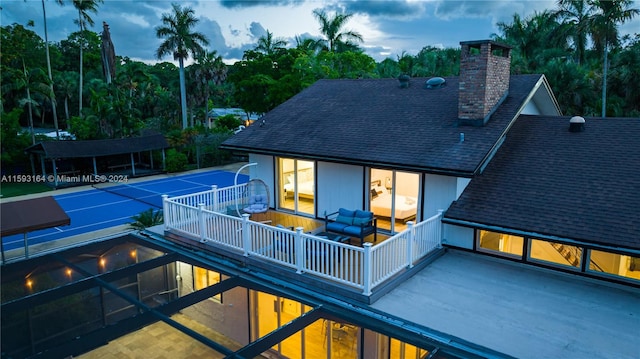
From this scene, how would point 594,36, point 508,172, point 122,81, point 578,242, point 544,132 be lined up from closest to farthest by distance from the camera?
point 578,242 → point 508,172 → point 544,132 → point 594,36 → point 122,81

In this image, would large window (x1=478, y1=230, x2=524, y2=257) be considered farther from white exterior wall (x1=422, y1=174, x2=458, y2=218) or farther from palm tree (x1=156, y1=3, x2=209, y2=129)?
palm tree (x1=156, y1=3, x2=209, y2=129)

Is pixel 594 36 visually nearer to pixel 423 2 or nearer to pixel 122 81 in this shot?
pixel 423 2

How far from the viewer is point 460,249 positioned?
36.7 feet

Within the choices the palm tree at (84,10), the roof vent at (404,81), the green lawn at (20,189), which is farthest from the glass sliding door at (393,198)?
the palm tree at (84,10)

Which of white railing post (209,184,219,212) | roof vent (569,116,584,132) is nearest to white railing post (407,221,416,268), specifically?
roof vent (569,116,584,132)

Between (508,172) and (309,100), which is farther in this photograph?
(309,100)

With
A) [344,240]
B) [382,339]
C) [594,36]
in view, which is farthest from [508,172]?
[594,36]

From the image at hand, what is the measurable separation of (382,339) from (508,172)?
20.9 ft

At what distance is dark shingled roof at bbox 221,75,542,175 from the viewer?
1116 centimetres

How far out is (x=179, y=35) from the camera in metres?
38.5

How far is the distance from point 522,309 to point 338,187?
654 centimetres

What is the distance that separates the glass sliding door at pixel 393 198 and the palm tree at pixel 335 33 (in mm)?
32058

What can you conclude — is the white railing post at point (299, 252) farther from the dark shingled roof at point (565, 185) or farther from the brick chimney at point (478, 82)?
the brick chimney at point (478, 82)

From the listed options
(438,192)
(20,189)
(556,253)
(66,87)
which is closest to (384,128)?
(438,192)
